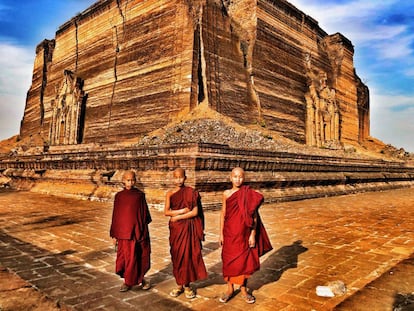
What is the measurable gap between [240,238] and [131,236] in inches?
39.6

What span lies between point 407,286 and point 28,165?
13068 millimetres

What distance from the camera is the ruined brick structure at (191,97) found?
30.5 feet

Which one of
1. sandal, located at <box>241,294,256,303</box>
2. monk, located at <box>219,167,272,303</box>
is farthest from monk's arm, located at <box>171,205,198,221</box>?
sandal, located at <box>241,294,256,303</box>

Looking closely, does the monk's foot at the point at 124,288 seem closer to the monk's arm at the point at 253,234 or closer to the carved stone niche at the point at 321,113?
the monk's arm at the point at 253,234

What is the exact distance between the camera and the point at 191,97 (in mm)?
18312

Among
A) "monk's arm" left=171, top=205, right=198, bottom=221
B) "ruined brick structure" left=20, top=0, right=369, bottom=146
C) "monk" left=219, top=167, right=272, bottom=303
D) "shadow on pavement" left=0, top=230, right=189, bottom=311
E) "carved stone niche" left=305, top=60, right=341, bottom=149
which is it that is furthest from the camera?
"carved stone niche" left=305, top=60, right=341, bottom=149

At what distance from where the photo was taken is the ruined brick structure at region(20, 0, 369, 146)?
64.1ft

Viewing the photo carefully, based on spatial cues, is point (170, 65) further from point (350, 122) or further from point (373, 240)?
point (350, 122)

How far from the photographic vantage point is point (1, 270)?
350 centimetres

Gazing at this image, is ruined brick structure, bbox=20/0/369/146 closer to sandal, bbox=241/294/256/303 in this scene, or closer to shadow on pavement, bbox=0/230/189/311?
shadow on pavement, bbox=0/230/189/311

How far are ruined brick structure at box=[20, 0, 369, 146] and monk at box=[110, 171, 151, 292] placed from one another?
50.2 ft

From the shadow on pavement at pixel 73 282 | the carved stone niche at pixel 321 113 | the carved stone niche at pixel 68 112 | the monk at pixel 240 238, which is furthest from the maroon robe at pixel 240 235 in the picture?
the carved stone niche at pixel 68 112

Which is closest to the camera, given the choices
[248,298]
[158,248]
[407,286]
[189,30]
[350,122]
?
[248,298]

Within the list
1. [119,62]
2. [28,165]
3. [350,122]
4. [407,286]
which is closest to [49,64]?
[119,62]
